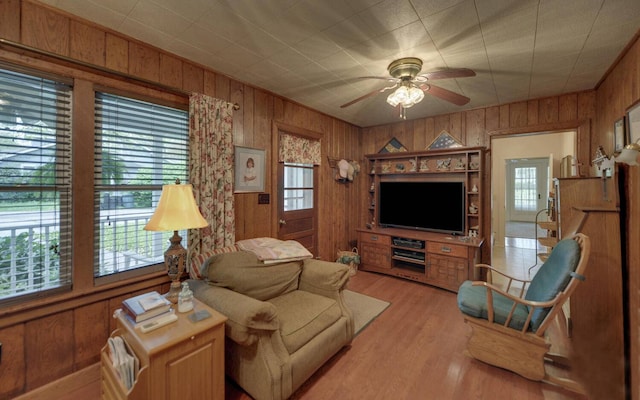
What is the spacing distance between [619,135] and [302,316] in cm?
305

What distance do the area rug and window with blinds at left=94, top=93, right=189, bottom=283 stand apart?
1.97 m

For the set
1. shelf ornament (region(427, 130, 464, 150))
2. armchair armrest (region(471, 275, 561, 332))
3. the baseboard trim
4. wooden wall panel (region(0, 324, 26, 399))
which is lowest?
the baseboard trim

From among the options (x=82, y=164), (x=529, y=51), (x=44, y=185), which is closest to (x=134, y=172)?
(x=82, y=164)

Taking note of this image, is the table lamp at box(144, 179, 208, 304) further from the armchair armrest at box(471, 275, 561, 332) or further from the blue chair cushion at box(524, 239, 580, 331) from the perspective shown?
the blue chair cushion at box(524, 239, 580, 331)

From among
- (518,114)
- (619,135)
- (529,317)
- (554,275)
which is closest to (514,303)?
(529,317)

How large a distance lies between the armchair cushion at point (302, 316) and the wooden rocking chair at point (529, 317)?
3.65 ft

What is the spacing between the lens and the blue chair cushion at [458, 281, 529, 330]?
6.17ft

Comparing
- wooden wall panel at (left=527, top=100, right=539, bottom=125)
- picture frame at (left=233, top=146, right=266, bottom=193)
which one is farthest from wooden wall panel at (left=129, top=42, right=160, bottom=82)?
wooden wall panel at (left=527, top=100, right=539, bottom=125)

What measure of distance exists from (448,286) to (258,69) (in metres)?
3.44

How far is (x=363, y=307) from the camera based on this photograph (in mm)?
2889

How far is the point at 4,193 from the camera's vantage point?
5.15 ft

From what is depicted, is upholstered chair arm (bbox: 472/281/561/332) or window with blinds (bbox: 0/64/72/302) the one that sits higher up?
window with blinds (bbox: 0/64/72/302)

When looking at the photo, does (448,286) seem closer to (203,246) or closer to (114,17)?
(203,246)

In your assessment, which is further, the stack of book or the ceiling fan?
the ceiling fan
